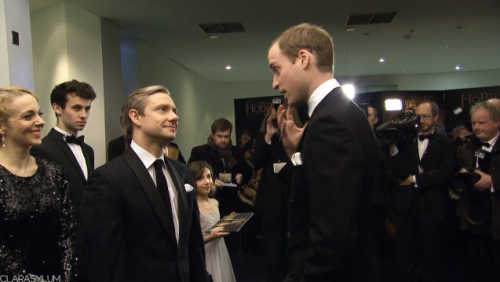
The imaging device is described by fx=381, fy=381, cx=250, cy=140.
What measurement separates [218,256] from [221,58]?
603 centimetres

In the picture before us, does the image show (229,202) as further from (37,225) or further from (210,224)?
(37,225)

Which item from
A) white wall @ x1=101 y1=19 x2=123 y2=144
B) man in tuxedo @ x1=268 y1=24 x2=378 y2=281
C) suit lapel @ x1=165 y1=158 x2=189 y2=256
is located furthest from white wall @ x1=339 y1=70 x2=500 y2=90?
man in tuxedo @ x1=268 y1=24 x2=378 y2=281

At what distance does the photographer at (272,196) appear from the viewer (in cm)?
339

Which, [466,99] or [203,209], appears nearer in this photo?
[203,209]

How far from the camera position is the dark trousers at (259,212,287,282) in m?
3.44

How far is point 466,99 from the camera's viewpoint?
7391mm

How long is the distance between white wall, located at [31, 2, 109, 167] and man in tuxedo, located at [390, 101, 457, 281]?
11.9 ft

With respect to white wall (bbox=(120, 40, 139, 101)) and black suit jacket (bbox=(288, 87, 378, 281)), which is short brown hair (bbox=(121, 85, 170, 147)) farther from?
white wall (bbox=(120, 40, 139, 101))

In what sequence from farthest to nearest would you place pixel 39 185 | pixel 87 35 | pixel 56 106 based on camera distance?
pixel 87 35
pixel 56 106
pixel 39 185

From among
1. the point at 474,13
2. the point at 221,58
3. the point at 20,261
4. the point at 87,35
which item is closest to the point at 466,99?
the point at 474,13

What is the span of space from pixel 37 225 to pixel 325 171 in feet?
4.35

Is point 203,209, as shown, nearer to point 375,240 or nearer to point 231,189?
A: point 231,189

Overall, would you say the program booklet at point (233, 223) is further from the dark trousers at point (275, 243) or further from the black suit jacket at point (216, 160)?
the black suit jacket at point (216, 160)

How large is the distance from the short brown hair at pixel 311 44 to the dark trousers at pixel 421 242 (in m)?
2.60
